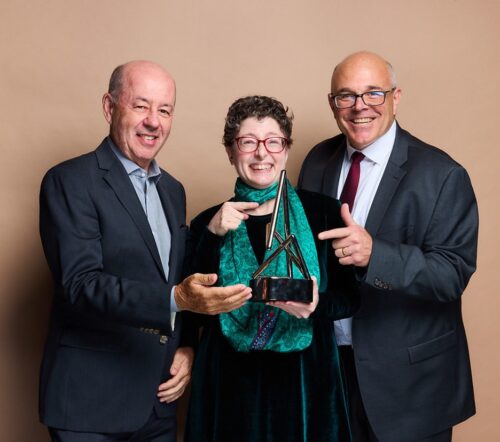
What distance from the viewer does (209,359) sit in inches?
99.7

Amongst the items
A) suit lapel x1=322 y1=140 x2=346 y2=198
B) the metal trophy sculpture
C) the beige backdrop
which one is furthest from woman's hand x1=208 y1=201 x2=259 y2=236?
the beige backdrop

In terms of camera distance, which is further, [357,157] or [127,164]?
[357,157]

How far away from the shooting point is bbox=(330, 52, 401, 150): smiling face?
2.86 meters

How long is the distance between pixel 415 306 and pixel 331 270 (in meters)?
0.47

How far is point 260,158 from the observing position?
2.49 m

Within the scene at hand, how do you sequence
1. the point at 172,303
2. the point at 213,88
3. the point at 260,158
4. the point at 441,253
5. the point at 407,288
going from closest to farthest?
the point at 172,303, the point at 260,158, the point at 407,288, the point at 441,253, the point at 213,88

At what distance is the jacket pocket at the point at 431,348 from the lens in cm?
276

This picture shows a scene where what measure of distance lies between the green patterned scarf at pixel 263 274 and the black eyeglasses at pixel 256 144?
0.12 meters

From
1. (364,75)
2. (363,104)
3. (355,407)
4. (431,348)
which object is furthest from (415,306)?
(364,75)

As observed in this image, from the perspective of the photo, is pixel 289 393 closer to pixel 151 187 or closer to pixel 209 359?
pixel 209 359

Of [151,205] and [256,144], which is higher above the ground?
[256,144]

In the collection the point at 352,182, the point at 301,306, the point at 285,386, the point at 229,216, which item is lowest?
the point at 285,386

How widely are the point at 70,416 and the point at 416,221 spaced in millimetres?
1288

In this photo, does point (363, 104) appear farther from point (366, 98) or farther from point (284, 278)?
point (284, 278)
